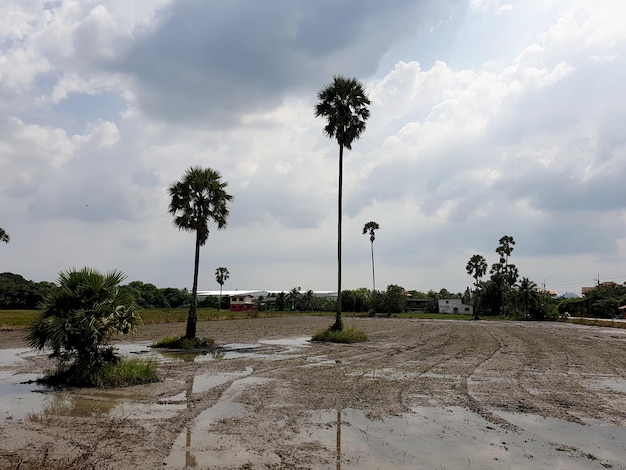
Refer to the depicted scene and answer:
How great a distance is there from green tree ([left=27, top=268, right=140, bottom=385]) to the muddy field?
1.08 m

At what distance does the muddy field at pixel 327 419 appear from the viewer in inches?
268

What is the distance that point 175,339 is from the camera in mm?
23656

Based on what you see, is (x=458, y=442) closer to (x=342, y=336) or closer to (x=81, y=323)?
(x=81, y=323)

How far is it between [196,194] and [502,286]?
299 feet

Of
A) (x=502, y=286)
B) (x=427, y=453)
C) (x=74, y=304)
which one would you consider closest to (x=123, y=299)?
(x=74, y=304)

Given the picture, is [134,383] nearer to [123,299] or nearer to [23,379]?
[123,299]

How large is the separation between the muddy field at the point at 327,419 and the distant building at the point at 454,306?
10970 cm

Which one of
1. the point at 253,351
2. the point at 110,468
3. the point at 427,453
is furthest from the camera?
the point at 253,351

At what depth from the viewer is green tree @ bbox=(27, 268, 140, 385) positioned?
12062 millimetres

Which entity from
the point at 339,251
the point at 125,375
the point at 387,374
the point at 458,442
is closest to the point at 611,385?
the point at 387,374

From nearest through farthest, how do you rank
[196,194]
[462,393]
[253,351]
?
[462,393] → [253,351] → [196,194]

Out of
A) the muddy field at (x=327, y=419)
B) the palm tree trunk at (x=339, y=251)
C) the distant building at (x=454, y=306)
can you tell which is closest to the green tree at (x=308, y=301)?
the distant building at (x=454, y=306)

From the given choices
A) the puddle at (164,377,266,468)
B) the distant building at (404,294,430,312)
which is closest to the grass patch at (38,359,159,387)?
the puddle at (164,377,266,468)

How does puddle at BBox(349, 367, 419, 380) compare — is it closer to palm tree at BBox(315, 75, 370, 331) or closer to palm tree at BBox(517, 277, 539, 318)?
palm tree at BBox(315, 75, 370, 331)
